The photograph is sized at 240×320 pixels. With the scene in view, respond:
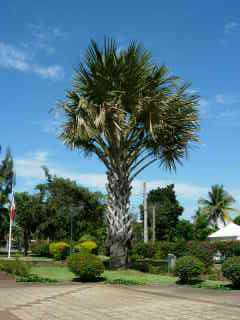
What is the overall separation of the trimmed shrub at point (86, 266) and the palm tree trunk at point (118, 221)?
106 inches

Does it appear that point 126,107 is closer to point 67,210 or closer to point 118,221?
point 118,221

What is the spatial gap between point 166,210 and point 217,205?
7.73 meters

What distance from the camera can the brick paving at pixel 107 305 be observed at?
7867mm

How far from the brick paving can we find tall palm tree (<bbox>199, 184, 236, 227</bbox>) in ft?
182

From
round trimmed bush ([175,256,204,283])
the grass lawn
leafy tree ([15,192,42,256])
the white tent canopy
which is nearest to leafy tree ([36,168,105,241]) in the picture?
leafy tree ([15,192,42,256])

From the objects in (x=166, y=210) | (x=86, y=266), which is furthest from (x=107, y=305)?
(x=166, y=210)

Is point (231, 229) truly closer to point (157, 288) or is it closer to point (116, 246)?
point (116, 246)

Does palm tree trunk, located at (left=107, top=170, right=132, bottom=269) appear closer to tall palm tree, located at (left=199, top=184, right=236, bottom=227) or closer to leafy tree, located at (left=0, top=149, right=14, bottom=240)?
leafy tree, located at (left=0, top=149, right=14, bottom=240)

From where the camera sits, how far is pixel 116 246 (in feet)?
54.6

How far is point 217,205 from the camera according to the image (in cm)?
6612

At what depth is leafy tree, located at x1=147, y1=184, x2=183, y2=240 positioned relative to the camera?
211 ft

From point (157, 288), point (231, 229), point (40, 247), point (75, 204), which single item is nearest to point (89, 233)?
point (75, 204)

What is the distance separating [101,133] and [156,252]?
36.4ft

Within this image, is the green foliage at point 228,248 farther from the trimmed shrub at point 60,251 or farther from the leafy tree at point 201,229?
the leafy tree at point 201,229
